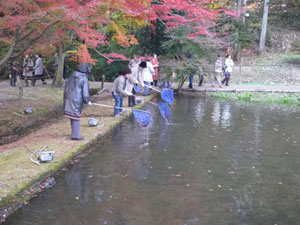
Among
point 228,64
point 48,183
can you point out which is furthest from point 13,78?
point 48,183

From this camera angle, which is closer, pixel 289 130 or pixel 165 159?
pixel 165 159

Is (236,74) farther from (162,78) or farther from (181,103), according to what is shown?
(181,103)

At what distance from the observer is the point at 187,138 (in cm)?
939

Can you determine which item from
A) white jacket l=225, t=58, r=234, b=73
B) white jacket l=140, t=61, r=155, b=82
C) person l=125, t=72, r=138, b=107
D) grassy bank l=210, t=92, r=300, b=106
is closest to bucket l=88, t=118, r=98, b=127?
person l=125, t=72, r=138, b=107

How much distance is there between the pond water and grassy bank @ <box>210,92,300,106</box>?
20.7ft

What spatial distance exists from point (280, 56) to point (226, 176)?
2317 cm

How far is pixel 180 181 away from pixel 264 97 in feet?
40.6

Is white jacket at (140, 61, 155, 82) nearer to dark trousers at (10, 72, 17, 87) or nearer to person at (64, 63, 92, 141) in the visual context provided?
dark trousers at (10, 72, 17, 87)

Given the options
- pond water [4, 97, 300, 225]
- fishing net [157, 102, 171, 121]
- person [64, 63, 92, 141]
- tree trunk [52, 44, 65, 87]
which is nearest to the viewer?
pond water [4, 97, 300, 225]

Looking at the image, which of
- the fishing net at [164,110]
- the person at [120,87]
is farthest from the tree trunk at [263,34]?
the person at [120,87]

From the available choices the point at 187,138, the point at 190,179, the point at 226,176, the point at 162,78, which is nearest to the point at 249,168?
the point at 226,176

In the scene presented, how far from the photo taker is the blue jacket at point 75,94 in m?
8.18

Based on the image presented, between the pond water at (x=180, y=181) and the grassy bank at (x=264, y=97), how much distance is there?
248 inches

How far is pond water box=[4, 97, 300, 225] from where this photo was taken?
495cm
